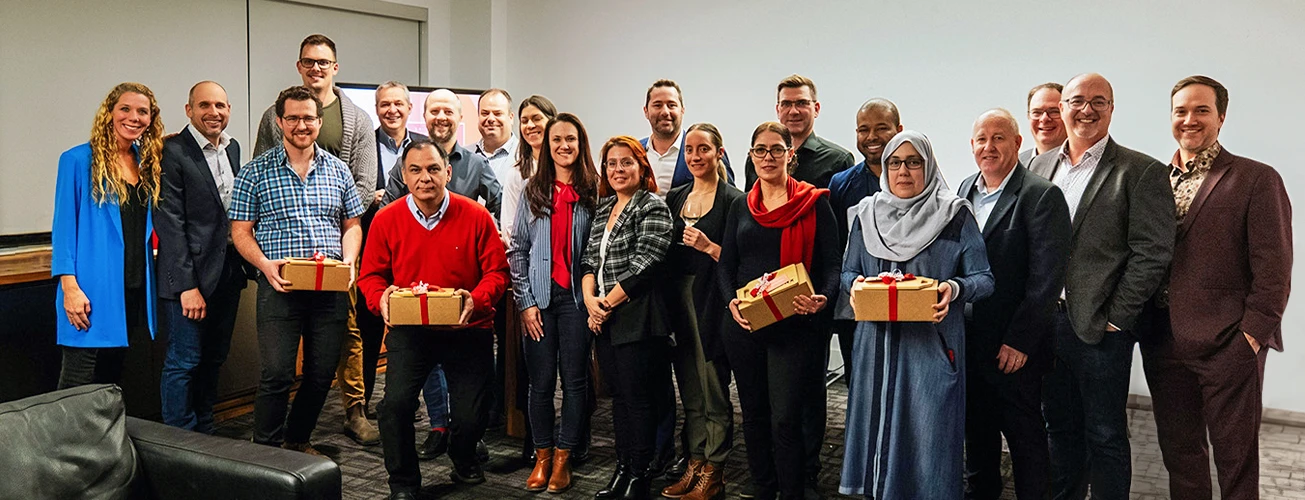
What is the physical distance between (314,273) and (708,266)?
4.67 feet

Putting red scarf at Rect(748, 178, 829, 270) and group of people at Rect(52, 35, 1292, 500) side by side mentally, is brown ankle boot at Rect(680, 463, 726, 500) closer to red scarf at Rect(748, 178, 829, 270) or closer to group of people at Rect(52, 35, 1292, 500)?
group of people at Rect(52, 35, 1292, 500)

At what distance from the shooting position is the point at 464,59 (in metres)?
7.11

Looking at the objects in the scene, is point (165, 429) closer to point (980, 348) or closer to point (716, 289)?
point (716, 289)

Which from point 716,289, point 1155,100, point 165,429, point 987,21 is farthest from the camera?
point 987,21

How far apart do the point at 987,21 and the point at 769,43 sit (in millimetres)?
1312

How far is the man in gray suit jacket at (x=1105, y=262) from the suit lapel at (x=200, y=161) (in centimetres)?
308

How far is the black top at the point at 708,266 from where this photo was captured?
353cm

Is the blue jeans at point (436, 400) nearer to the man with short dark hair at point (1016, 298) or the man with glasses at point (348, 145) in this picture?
the man with glasses at point (348, 145)

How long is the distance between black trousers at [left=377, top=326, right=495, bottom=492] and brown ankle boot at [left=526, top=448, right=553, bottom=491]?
266 millimetres

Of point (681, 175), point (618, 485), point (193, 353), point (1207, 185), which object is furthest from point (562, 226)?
point (1207, 185)

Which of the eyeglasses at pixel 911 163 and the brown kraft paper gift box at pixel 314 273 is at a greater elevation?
the eyeglasses at pixel 911 163

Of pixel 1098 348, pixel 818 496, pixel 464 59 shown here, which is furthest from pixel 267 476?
pixel 464 59

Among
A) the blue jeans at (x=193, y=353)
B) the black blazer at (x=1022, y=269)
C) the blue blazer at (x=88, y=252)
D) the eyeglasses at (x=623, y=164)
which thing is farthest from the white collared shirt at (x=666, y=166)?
the blue blazer at (x=88, y=252)

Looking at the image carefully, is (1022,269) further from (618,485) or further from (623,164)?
(618,485)
